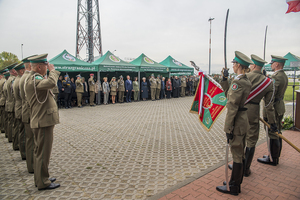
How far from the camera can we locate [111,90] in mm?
14555

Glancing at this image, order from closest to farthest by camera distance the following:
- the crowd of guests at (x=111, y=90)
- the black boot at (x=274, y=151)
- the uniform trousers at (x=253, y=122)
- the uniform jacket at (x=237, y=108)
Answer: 1. the uniform jacket at (x=237, y=108)
2. the uniform trousers at (x=253, y=122)
3. the black boot at (x=274, y=151)
4. the crowd of guests at (x=111, y=90)

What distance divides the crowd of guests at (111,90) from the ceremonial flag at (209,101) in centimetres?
1005

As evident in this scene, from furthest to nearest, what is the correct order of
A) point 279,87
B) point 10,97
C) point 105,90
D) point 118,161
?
point 105,90 < point 10,97 < point 118,161 < point 279,87

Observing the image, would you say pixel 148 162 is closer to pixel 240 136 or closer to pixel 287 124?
pixel 240 136

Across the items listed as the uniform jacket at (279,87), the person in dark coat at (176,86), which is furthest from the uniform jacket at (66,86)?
the uniform jacket at (279,87)

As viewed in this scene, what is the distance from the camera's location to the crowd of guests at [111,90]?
12.7 metres

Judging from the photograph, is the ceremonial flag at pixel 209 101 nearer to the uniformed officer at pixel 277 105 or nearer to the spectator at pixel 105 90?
the uniformed officer at pixel 277 105

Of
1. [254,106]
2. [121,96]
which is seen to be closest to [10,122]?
[254,106]

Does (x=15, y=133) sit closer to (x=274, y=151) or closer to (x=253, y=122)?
(x=253, y=122)

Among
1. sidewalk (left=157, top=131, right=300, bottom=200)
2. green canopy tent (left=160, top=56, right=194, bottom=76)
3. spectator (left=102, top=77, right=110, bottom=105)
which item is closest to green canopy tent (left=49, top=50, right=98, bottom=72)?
spectator (left=102, top=77, right=110, bottom=105)

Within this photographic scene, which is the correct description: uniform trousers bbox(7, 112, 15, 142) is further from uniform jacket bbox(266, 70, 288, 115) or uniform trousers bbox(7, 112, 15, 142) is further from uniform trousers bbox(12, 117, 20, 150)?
uniform jacket bbox(266, 70, 288, 115)

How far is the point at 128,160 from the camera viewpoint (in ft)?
14.6

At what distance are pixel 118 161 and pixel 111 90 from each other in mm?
10589

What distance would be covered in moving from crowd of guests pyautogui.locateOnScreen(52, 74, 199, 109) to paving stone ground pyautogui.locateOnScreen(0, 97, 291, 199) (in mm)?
5949
